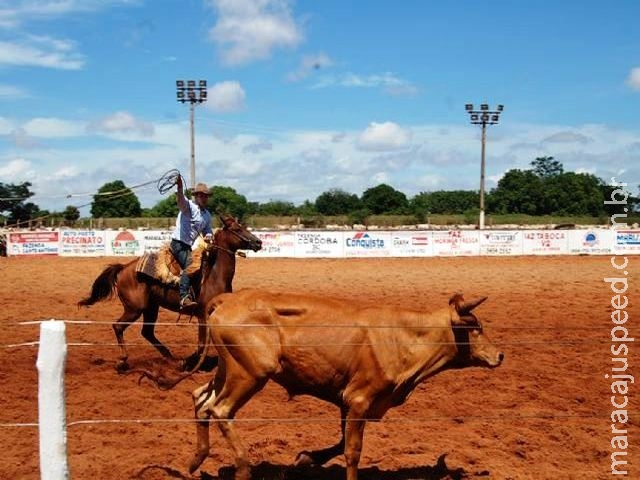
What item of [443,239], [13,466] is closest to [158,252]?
[13,466]

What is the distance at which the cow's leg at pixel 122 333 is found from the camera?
9.22m

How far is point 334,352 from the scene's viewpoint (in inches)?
206

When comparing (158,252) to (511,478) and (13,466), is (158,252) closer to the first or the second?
(13,466)

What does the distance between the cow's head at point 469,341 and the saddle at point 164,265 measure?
488cm

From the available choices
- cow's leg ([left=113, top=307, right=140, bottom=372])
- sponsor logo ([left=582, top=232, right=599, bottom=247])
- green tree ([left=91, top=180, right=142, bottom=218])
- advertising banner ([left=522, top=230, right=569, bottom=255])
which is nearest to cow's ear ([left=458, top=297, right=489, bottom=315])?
cow's leg ([left=113, top=307, right=140, bottom=372])

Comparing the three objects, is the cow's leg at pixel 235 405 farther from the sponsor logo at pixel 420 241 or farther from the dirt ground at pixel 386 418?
the sponsor logo at pixel 420 241

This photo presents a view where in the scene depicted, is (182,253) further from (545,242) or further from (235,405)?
(545,242)

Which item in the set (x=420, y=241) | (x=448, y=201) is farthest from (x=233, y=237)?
(x=448, y=201)

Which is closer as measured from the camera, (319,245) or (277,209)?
(319,245)

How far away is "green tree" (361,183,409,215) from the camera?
285 feet

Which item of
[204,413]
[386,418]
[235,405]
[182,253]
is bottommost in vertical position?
[386,418]

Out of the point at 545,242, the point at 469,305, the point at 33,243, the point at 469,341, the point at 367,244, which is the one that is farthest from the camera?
the point at 545,242

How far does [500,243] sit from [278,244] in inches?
403

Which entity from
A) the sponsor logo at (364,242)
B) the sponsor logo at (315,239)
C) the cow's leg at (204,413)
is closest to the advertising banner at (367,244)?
the sponsor logo at (364,242)
